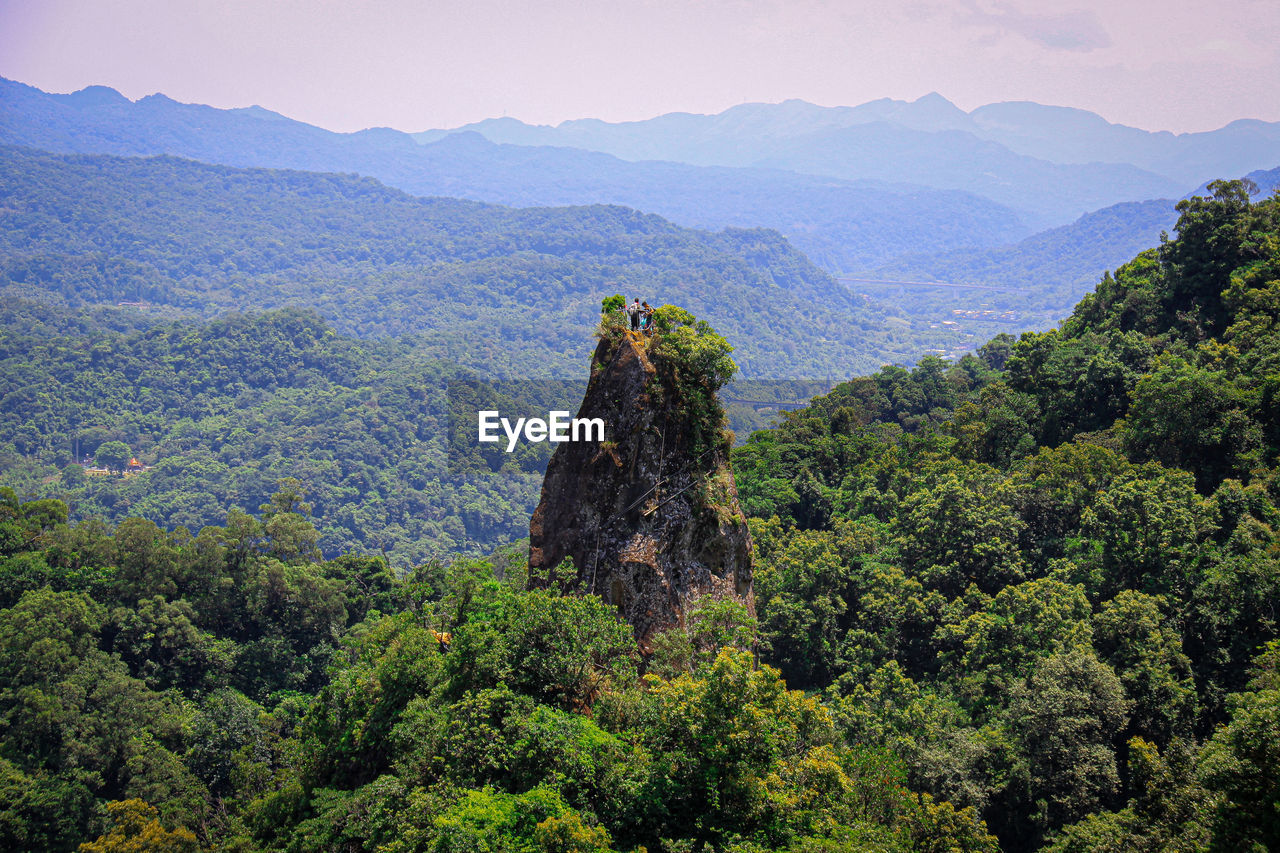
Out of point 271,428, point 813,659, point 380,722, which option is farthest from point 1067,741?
point 271,428

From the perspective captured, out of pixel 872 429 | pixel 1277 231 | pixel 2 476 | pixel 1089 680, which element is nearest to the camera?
pixel 1089 680

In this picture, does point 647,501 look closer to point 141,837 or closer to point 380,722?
point 380,722

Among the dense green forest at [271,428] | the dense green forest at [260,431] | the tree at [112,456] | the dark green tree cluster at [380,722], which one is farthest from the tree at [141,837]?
the tree at [112,456]

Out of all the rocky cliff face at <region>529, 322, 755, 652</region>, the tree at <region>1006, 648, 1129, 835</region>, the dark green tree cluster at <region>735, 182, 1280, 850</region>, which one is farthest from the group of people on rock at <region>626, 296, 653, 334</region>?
the tree at <region>1006, 648, 1129, 835</region>

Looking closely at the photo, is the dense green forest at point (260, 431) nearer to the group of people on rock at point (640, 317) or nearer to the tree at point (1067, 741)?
the group of people on rock at point (640, 317)

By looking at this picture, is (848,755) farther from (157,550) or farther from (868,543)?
(157,550)

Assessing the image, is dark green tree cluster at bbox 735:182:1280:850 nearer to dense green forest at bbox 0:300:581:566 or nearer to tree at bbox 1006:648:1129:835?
tree at bbox 1006:648:1129:835

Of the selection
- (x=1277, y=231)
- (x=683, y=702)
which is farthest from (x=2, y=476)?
(x=1277, y=231)
